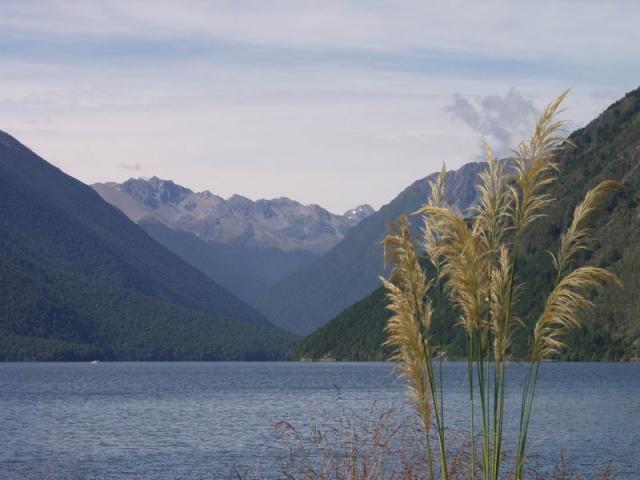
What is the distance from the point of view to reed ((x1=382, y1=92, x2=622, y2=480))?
9562 millimetres

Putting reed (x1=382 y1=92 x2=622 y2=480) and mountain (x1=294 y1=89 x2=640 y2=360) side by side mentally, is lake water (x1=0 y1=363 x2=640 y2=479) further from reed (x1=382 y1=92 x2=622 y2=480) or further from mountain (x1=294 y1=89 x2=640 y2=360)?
mountain (x1=294 y1=89 x2=640 y2=360)

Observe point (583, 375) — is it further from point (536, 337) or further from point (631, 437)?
point (536, 337)

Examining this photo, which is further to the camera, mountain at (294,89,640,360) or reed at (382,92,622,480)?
mountain at (294,89,640,360)

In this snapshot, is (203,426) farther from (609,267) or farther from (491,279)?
(609,267)

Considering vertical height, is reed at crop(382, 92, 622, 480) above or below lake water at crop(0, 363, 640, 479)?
above

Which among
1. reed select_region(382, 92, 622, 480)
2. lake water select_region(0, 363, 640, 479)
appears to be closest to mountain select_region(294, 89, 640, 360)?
lake water select_region(0, 363, 640, 479)

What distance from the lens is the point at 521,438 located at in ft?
33.3

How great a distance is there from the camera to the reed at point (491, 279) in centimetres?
956

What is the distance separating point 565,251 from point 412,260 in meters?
1.53

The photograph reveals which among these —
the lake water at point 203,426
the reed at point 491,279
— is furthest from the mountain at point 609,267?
the reed at point 491,279

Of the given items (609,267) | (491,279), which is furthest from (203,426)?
(609,267)

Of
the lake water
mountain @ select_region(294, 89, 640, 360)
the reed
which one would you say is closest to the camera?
the reed

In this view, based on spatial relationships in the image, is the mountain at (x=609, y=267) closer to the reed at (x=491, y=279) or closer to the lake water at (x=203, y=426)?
the lake water at (x=203, y=426)

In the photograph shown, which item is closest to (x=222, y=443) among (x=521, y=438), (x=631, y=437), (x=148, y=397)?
(x=631, y=437)
